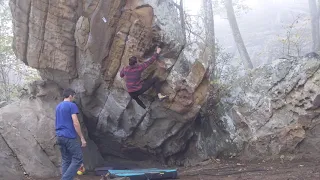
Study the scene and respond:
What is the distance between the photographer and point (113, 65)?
34.9 ft

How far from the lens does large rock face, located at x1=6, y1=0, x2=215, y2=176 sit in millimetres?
9891

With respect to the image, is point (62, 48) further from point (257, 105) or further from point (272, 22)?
point (272, 22)

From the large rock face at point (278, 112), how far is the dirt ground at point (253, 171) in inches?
25.8

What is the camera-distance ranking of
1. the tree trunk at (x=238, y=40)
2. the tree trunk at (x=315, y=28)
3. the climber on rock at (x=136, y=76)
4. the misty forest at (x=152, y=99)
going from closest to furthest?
the climber on rock at (x=136, y=76)
the misty forest at (x=152, y=99)
the tree trunk at (x=315, y=28)
the tree trunk at (x=238, y=40)

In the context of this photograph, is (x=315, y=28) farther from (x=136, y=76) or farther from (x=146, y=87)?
→ (x=136, y=76)

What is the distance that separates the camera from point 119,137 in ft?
39.9

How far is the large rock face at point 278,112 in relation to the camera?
995cm

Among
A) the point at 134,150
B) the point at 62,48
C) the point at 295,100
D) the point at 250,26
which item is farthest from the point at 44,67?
the point at 250,26

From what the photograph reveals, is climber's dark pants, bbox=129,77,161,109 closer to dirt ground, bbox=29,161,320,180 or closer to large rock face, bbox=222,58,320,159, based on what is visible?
dirt ground, bbox=29,161,320,180

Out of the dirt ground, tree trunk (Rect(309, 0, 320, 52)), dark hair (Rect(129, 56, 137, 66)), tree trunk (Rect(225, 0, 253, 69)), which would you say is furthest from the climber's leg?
tree trunk (Rect(309, 0, 320, 52))

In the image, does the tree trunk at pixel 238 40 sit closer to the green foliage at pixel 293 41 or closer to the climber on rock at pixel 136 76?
the green foliage at pixel 293 41

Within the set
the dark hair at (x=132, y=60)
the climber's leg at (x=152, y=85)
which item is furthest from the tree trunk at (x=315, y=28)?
the dark hair at (x=132, y=60)

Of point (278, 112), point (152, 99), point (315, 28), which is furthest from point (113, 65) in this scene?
point (315, 28)

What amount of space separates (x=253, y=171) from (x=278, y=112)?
2595 millimetres
